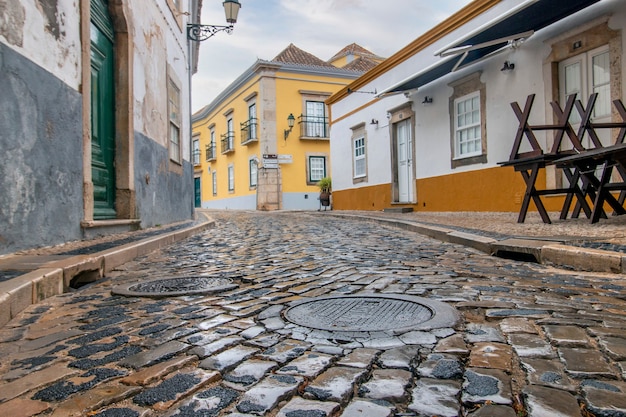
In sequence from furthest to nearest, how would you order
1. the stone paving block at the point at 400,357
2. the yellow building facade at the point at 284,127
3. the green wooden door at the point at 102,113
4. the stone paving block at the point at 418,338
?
the yellow building facade at the point at 284,127, the green wooden door at the point at 102,113, the stone paving block at the point at 418,338, the stone paving block at the point at 400,357

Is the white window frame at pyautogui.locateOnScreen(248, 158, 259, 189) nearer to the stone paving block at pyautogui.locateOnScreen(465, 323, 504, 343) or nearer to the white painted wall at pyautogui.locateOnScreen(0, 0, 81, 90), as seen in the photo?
the white painted wall at pyautogui.locateOnScreen(0, 0, 81, 90)

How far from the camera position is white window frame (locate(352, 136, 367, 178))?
17.5 m

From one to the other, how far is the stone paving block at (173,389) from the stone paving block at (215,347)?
0.21 metres

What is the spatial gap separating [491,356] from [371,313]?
0.85 meters

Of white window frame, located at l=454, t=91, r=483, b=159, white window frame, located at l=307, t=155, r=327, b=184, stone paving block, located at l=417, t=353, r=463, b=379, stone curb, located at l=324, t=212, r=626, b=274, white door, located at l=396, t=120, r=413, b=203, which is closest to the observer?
stone paving block, located at l=417, t=353, r=463, b=379

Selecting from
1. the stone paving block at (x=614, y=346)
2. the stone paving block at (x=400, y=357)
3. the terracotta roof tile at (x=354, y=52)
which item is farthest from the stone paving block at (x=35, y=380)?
the terracotta roof tile at (x=354, y=52)

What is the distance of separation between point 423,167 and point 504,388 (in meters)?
12.1

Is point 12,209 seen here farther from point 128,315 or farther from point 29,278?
point 128,315

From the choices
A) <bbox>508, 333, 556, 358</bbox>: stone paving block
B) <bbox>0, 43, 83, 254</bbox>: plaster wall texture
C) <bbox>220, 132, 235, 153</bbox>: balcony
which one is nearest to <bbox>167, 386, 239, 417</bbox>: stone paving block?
<bbox>508, 333, 556, 358</bbox>: stone paving block

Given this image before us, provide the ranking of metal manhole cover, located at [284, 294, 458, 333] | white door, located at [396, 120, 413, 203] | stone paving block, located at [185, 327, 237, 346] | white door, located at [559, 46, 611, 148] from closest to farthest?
stone paving block, located at [185, 327, 237, 346]
metal manhole cover, located at [284, 294, 458, 333]
white door, located at [559, 46, 611, 148]
white door, located at [396, 120, 413, 203]

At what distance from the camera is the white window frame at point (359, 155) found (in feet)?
57.3

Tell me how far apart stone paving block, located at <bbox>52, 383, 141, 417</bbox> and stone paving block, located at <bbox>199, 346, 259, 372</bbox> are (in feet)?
1.04

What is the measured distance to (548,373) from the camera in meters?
1.81

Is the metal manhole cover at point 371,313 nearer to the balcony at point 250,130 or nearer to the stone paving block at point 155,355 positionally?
the stone paving block at point 155,355
